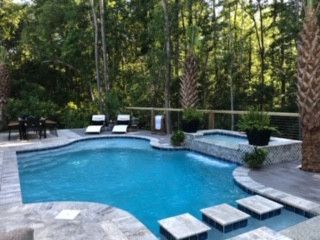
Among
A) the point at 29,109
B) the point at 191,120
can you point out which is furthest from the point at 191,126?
the point at 29,109

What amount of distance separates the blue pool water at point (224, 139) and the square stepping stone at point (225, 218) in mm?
4520

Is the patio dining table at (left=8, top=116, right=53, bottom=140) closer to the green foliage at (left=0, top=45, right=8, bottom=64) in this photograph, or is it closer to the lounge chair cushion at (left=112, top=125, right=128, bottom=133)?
the lounge chair cushion at (left=112, top=125, right=128, bottom=133)

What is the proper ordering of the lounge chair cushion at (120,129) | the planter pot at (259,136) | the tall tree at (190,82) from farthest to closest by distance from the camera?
the lounge chair cushion at (120,129), the tall tree at (190,82), the planter pot at (259,136)

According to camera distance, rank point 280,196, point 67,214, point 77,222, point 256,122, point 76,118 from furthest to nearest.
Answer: point 76,118
point 256,122
point 280,196
point 67,214
point 77,222

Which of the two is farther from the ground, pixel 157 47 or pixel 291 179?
pixel 157 47

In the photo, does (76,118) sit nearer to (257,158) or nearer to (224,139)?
(224,139)

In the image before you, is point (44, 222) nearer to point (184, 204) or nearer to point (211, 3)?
point (184, 204)

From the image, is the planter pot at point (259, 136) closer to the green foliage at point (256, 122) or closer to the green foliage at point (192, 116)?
the green foliage at point (256, 122)

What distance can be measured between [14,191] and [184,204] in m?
3.01

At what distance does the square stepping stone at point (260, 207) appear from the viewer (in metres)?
4.80

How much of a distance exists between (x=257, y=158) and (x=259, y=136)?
1.96ft

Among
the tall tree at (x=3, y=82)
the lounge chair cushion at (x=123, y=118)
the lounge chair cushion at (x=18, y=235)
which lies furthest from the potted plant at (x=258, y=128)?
the tall tree at (x=3, y=82)

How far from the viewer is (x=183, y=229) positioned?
4.18 meters

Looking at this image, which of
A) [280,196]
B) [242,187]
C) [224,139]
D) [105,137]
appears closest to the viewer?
[280,196]
